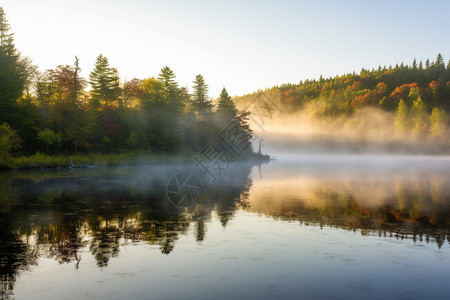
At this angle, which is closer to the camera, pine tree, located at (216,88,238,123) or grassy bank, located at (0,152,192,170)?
grassy bank, located at (0,152,192,170)

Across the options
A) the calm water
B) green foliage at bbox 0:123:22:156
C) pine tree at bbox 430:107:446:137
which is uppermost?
pine tree at bbox 430:107:446:137

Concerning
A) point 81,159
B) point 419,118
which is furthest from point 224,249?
point 419,118

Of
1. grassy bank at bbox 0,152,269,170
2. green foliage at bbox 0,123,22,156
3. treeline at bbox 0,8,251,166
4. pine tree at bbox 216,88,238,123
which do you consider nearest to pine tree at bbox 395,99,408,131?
pine tree at bbox 216,88,238,123

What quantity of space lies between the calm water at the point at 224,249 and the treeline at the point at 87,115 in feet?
128

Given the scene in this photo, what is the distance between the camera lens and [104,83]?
90812 mm

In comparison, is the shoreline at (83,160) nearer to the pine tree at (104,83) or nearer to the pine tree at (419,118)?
the pine tree at (104,83)

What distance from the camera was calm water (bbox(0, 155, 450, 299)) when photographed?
10539 mm

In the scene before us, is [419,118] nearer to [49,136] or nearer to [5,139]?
[49,136]

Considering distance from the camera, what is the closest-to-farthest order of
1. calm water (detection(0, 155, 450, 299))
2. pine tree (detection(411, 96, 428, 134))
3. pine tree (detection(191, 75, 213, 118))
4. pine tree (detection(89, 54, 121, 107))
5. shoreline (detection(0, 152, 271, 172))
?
calm water (detection(0, 155, 450, 299)) < shoreline (detection(0, 152, 271, 172)) < pine tree (detection(89, 54, 121, 107)) < pine tree (detection(191, 75, 213, 118)) < pine tree (detection(411, 96, 428, 134))

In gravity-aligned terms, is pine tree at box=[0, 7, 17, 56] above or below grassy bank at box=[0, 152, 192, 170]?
above

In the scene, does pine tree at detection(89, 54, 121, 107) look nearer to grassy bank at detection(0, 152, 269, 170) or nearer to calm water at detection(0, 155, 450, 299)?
grassy bank at detection(0, 152, 269, 170)

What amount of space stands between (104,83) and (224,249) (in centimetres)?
8394

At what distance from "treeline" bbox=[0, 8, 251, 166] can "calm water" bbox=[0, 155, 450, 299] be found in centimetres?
3899

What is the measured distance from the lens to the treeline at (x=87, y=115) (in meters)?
63.2
